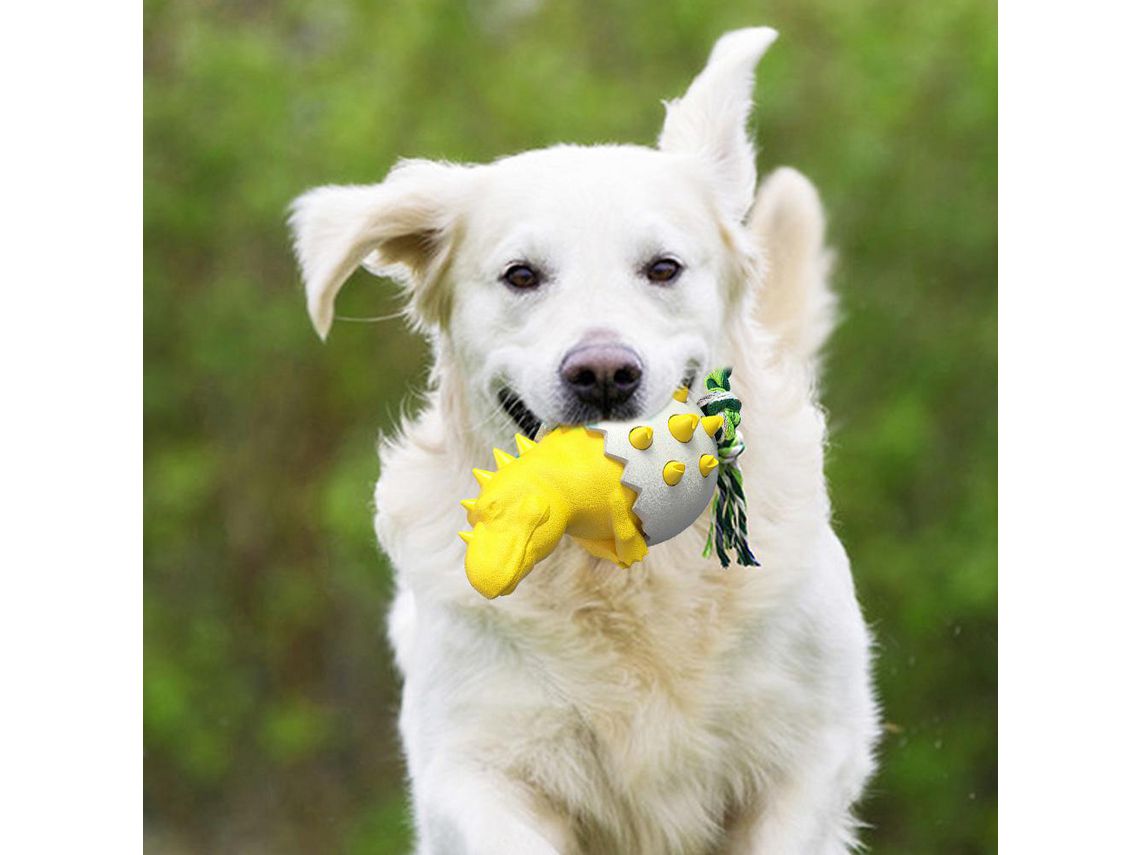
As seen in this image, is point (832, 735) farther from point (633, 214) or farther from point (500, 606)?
point (633, 214)

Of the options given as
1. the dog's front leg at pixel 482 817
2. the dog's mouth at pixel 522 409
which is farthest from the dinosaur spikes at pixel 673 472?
the dog's front leg at pixel 482 817

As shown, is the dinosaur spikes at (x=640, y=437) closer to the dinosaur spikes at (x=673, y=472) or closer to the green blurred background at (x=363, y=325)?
the dinosaur spikes at (x=673, y=472)

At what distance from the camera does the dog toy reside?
2.51 m

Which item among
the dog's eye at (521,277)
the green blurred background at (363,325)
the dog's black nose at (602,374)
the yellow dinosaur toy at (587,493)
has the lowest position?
the green blurred background at (363,325)

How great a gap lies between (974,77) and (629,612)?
342 cm

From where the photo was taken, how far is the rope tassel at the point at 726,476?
275cm

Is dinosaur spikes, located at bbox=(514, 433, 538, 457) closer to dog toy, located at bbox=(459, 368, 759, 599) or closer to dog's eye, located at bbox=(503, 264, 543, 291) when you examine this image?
dog toy, located at bbox=(459, 368, 759, 599)

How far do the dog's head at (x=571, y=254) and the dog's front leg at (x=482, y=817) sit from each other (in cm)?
62

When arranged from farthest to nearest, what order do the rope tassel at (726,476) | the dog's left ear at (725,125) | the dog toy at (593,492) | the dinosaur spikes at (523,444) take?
the dog's left ear at (725,125) < the rope tassel at (726,476) < the dinosaur spikes at (523,444) < the dog toy at (593,492)

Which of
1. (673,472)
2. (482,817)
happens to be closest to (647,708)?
(482,817)

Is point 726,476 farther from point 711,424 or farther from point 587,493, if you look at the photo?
point 587,493

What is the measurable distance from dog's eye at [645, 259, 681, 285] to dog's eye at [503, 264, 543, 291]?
0.60ft

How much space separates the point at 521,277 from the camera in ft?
9.30

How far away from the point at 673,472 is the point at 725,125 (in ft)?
2.78
